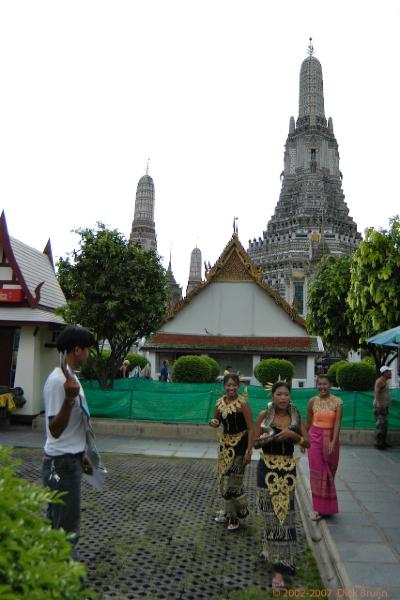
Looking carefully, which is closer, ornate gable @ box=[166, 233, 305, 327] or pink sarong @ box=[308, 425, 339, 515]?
pink sarong @ box=[308, 425, 339, 515]

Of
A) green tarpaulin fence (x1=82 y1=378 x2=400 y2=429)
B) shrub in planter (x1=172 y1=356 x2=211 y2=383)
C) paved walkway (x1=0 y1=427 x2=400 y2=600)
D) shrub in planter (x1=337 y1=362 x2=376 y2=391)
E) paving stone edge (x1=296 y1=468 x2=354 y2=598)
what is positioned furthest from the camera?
shrub in planter (x1=337 y1=362 x2=376 y2=391)

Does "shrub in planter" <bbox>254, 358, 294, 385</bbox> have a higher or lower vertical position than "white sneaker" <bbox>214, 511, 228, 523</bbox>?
higher

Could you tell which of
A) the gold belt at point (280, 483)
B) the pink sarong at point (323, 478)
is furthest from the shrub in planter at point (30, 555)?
the pink sarong at point (323, 478)

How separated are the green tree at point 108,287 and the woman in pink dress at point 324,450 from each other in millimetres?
8179

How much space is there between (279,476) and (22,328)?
1026 cm

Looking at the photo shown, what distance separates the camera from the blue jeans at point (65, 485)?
12.0ft

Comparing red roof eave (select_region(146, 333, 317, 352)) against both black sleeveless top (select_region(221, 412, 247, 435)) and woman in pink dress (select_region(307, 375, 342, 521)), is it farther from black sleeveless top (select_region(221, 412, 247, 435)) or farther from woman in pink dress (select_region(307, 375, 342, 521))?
black sleeveless top (select_region(221, 412, 247, 435))

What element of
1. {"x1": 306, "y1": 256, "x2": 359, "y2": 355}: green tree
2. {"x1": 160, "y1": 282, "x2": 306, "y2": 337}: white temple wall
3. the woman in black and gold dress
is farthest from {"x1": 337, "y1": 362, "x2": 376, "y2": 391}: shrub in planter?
the woman in black and gold dress

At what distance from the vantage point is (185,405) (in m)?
12.4

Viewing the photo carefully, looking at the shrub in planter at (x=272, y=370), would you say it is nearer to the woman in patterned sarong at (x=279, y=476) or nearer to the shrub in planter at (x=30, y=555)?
the woman in patterned sarong at (x=279, y=476)

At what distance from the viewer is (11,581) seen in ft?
6.42

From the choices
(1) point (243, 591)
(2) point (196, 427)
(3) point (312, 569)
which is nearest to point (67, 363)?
(1) point (243, 591)

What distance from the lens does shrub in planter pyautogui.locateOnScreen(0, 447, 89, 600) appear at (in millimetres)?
1964

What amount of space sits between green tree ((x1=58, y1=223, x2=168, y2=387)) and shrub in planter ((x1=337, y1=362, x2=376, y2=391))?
10.4 m
